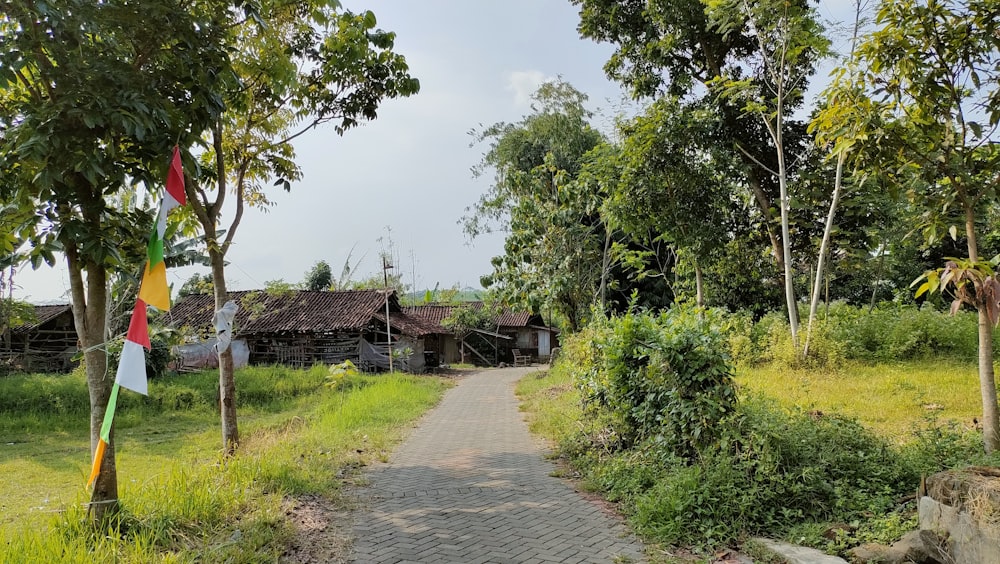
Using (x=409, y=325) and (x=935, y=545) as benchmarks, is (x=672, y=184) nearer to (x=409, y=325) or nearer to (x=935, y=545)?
(x=935, y=545)

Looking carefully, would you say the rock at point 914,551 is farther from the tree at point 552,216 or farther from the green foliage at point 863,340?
the tree at point 552,216

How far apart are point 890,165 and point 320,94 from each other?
746 centimetres

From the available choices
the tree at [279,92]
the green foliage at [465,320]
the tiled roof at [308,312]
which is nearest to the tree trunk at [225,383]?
the tree at [279,92]

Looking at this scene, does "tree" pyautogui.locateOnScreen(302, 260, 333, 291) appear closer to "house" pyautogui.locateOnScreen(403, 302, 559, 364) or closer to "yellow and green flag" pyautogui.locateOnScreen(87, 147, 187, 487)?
"house" pyautogui.locateOnScreen(403, 302, 559, 364)

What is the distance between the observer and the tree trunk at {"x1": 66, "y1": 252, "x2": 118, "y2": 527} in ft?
14.5

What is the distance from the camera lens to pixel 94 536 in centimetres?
417

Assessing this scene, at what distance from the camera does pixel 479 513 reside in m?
5.85

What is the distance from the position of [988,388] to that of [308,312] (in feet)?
92.6

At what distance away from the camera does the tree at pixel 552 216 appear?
66.1 ft

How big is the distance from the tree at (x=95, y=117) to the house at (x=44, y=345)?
25084mm

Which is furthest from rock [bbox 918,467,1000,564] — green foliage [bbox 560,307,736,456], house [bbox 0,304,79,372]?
house [bbox 0,304,79,372]

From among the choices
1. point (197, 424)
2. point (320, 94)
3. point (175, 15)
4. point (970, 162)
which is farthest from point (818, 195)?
point (197, 424)

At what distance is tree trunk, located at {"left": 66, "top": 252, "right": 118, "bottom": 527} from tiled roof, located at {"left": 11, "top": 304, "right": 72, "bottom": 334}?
87.2 feet

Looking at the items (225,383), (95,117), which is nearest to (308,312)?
(225,383)
